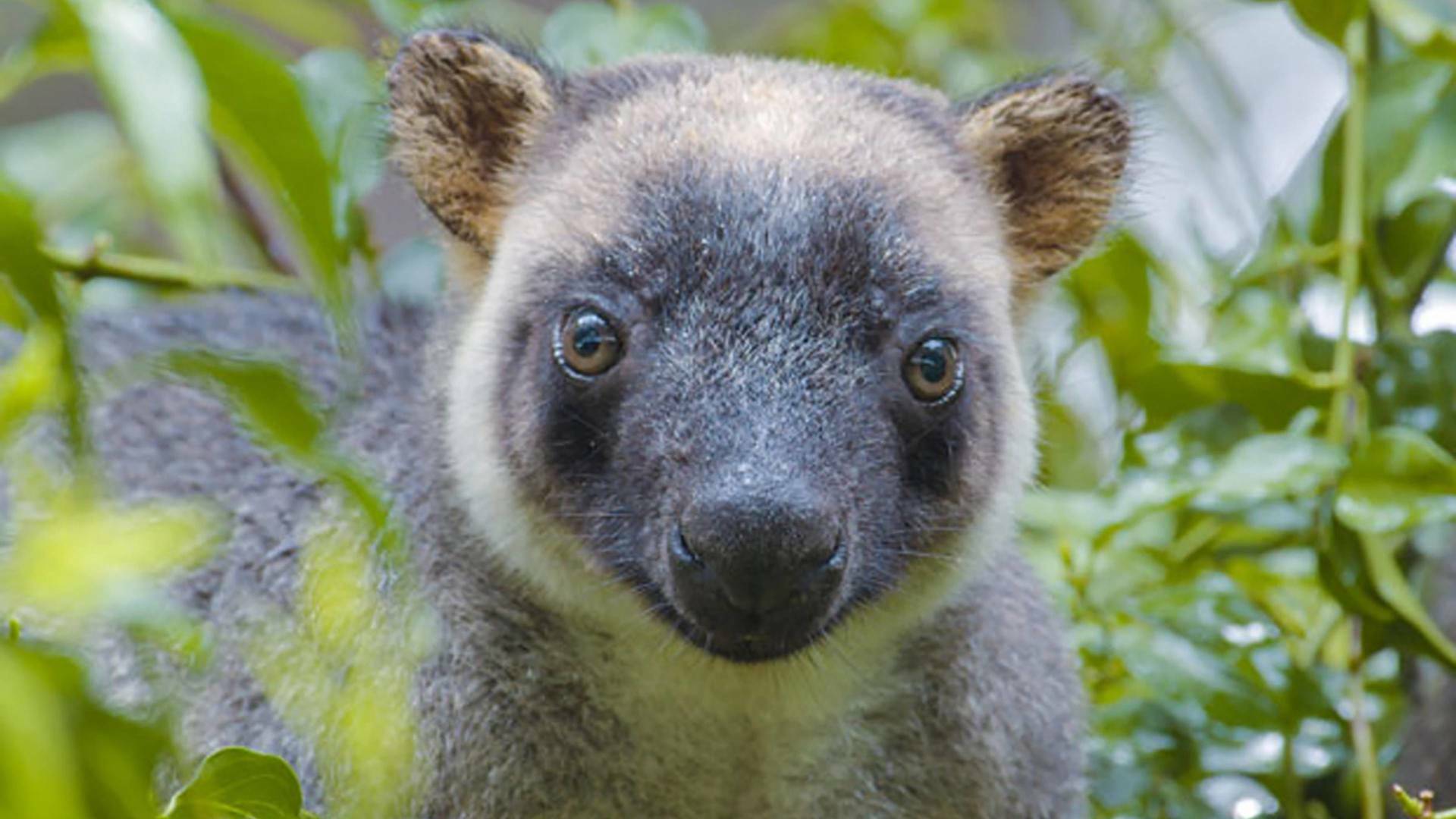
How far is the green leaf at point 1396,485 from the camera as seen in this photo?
232 centimetres

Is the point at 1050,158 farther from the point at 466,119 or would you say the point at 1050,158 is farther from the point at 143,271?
the point at 143,271

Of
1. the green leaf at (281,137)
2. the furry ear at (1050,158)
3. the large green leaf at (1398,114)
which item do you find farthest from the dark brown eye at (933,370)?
the green leaf at (281,137)

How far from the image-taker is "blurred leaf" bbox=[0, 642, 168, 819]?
33.5 inches

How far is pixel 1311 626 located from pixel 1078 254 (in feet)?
2.17

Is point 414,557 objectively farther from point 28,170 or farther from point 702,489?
point 28,170

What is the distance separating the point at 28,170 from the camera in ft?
11.0

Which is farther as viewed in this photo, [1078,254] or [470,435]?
[1078,254]

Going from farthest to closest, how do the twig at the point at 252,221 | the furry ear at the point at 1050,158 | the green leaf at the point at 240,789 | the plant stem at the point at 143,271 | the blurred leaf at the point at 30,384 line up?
→ 1. the twig at the point at 252,221
2. the furry ear at the point at 1050,158
3. the plant stem at the point at 143,271
4. the green leaf at the point at 240,789
5. the blurred leaf at the point at 30,384

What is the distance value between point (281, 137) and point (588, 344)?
1.11 m

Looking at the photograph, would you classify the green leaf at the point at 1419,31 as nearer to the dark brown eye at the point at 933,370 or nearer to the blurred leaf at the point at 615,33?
the dark brown eye at the point at 933,370

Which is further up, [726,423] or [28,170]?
[726,423]

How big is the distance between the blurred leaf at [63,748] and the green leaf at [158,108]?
22 cm

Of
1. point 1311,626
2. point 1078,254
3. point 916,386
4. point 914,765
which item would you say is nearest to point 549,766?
point 914,765

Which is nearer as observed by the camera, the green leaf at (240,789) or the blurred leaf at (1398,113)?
the green leaf at (240,789)
